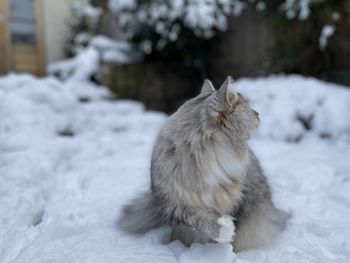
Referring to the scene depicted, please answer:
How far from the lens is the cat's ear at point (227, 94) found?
163cm

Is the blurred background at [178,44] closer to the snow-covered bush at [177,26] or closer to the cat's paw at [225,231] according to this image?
the snow-covered bush at [177,26]

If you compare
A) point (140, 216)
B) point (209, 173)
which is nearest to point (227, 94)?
point (209, 173)

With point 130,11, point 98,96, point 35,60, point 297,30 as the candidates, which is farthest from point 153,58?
point 297,30

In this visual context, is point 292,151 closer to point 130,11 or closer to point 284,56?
point 284,56

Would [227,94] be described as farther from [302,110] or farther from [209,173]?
[302,110]

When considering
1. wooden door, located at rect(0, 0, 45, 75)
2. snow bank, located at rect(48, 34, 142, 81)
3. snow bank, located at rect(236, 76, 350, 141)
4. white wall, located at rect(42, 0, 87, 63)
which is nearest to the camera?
snow bank, located at rect(236, 76, 350, 141)

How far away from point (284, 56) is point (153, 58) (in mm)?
2581

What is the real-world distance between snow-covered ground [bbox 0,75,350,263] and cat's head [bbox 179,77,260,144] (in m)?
0.51

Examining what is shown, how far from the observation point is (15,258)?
1.82 metres

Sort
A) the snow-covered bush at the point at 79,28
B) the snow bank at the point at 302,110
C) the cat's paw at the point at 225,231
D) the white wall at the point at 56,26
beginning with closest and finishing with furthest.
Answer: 1. the cat's paw at the point at 225,231
2. the snow bank at the point at 302,110
3. the white wall at the point at 56,26
4. the snow-covered bush at the point at 79,28

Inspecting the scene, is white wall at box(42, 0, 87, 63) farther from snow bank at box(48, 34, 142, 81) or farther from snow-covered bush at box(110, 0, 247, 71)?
snow-covered bush at box(110, 0, 247, 71)

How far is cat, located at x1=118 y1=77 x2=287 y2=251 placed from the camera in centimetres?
167

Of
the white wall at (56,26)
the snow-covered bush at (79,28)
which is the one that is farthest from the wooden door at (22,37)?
the snow-covered bush at (79,28)

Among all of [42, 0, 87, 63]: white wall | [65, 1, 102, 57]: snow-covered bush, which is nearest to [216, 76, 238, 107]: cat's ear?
[42, 0, 87, 63]: white wall
